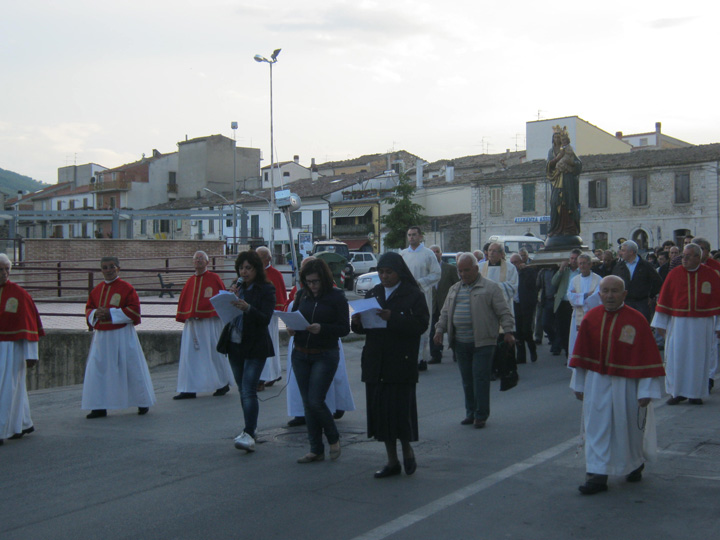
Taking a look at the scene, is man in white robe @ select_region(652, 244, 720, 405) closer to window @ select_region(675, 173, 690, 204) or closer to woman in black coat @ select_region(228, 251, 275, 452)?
woman in black coat @ select_region(228, 251, 275, 452)

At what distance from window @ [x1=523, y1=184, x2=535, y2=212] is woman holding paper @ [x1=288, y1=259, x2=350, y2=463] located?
5184cm

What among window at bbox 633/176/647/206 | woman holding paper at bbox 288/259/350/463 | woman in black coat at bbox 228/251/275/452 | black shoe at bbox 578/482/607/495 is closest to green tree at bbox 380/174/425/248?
→ window at bbox 633/176/647/206

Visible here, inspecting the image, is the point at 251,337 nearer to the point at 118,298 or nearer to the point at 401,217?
the point at 118,298

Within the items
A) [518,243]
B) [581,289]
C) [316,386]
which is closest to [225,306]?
[316,386]

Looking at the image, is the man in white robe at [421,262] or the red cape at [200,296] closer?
the red cape at [200,296]

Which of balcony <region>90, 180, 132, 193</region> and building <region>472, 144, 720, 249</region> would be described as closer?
building <region>472, 144, 720, 249</region>

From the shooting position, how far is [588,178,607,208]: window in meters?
54.2

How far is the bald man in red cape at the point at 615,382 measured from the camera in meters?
5.86

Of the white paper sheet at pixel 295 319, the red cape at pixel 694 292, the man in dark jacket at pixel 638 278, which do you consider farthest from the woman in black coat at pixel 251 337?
the man in dark jacket at pixel 638 278

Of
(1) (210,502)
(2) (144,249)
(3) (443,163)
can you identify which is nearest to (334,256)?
(1) (210,502)

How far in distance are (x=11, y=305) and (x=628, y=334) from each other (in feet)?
19.7

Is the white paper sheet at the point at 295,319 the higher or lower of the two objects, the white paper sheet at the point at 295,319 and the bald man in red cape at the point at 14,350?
the higher

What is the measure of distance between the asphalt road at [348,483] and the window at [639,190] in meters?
45.6

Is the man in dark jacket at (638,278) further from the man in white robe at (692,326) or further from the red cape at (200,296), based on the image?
the red cape at (200,296)
